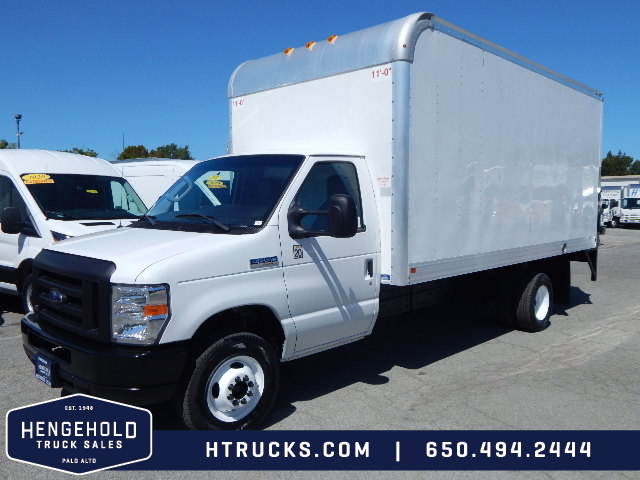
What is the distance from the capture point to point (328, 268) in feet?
16.1

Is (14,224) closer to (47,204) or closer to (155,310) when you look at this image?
(47,204)

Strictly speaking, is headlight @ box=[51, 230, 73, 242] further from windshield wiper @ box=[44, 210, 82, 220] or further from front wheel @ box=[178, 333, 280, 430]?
front wheel @ box=[178, 333, 280, 430]

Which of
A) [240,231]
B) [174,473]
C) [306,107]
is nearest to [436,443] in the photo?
[174,473]

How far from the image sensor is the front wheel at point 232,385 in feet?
13.4

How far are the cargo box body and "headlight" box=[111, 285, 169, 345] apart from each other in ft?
7.14

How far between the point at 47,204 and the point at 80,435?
4.78 meters

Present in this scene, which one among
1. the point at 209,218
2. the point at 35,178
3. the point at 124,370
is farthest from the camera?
Result: the point at 35,178

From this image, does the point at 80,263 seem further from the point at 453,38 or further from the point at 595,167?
the point at 595,167

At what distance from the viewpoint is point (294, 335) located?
471cm

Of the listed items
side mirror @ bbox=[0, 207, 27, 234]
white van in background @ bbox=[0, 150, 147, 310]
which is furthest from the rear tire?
side mirror @ bbox=[0, 207, 27, 234]

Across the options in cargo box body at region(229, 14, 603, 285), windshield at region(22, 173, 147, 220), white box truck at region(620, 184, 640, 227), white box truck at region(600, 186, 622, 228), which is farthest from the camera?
white box truck at region(600, 186, 622, 228)

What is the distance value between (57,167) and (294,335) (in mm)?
5466

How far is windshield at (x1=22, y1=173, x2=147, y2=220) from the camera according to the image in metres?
7.84

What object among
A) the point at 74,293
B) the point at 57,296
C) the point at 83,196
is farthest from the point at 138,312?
the point at 83,196
